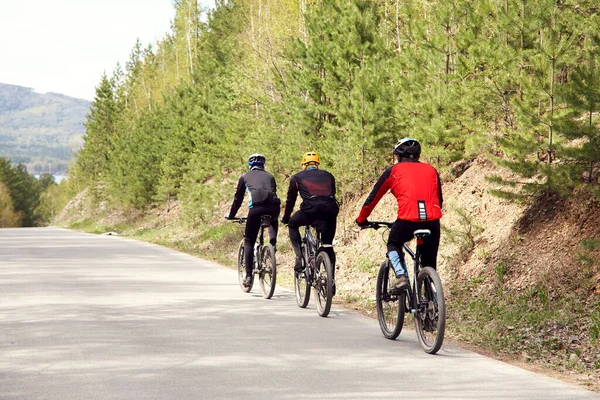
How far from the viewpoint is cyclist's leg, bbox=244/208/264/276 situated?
1260 centimetres

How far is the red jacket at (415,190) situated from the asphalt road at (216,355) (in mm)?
1438

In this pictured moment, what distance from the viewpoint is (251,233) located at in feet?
41.9

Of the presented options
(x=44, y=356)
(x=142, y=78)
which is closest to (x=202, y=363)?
(x=44, y=356)

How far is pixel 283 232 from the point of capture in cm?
2491

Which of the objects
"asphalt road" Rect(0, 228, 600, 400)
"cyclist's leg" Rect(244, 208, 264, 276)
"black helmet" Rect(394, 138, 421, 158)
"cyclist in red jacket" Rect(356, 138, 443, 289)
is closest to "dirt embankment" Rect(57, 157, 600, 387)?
"cyclist in red jacket" Rect(356, 138, 443, 289)

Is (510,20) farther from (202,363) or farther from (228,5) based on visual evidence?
(228,5)

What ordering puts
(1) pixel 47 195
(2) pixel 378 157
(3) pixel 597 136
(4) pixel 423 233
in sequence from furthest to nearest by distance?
(1) pixel 47 195, (2) pixel 378 157, (3) pixel 597 136, (4) pixel 423 233

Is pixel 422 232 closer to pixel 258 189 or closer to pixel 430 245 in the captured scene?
pixel 430 245

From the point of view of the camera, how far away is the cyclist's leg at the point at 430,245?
8.13 m

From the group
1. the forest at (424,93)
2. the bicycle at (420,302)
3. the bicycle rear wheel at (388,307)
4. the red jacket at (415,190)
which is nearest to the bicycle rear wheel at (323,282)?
the bicycle rear wheel at (388,307)

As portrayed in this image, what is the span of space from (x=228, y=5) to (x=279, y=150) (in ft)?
134

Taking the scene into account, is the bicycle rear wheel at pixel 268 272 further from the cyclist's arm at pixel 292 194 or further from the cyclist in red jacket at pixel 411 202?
the cyclist in red jacket at pixel 411 202

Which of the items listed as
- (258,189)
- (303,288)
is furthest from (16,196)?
(303,288)

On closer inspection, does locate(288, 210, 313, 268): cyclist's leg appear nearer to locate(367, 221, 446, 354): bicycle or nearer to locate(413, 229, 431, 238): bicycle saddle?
locate(367, 221, 446, 354): bicycle
